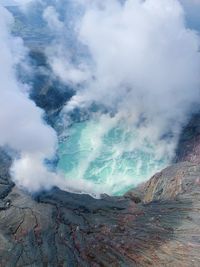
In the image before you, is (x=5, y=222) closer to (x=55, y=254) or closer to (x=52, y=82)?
(x=55, y=254)

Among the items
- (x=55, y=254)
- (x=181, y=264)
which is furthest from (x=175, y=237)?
(x=55, y=254)

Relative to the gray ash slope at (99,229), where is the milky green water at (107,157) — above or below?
above

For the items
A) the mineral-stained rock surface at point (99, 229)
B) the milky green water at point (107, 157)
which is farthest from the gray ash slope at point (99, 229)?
the milky green water at point (107, 157)

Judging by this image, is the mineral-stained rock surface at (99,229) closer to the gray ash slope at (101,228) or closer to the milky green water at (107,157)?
the gray ash slope at (101,228)

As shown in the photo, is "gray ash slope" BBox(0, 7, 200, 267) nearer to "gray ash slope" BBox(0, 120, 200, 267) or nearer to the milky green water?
"gray ash slope" BBox(0, 120, 200, 267)

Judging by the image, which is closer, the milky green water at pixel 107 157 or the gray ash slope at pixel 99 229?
the gray ash slope at pixel 99 229

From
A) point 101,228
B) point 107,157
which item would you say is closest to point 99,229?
point 101,228

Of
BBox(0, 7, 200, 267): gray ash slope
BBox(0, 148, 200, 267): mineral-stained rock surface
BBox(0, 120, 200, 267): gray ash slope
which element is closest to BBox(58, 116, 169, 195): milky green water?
BBox(0, 7, 200, 267): gray ash slope
